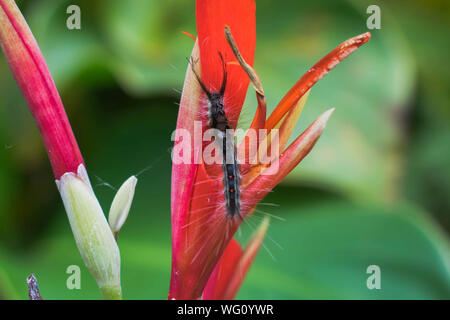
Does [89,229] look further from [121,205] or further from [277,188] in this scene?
[277,188]

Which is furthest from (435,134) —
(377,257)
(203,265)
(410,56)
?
(203,265)

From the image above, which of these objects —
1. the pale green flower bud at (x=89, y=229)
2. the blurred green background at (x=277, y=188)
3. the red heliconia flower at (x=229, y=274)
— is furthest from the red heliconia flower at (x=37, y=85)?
the blurred green background at (x=277, y=188)

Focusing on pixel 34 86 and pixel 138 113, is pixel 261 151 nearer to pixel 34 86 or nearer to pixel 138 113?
pixel 34 86

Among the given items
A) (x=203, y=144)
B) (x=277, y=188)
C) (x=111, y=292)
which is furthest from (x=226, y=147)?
(x=277, y=188)

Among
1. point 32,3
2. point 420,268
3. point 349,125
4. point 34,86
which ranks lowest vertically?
point 420,268

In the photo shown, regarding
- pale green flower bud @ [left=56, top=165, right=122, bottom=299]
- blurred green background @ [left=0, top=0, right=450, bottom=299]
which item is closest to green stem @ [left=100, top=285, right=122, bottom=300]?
pale green flower bud @ [left=56, top=165, right=122, bottom=299]
